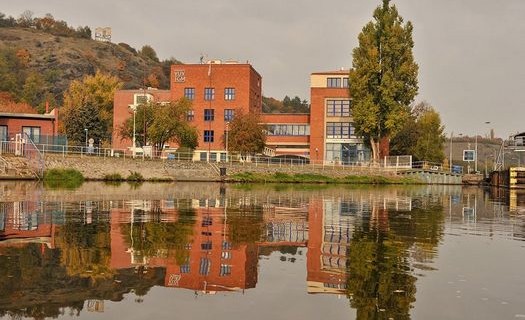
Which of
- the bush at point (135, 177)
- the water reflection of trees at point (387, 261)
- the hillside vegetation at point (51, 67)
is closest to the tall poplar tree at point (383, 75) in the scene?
the bush at point (135, 177)

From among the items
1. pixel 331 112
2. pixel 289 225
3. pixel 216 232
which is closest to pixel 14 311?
pixel 216 232

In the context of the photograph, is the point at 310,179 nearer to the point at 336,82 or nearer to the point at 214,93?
the point at 336,82

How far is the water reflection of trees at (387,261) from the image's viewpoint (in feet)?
28.8

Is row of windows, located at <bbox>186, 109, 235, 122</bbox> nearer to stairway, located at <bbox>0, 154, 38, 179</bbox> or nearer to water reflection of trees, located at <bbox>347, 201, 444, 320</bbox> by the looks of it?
stairway, located at <bbox>0, 154, 38, 179</bbox>

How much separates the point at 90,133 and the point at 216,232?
71.9 meters

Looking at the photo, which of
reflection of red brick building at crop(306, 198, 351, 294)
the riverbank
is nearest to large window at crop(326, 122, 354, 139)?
the riverbank

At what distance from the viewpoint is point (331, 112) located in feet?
288

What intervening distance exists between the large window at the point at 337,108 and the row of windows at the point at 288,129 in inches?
239

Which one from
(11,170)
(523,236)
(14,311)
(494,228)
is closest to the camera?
(14,311)

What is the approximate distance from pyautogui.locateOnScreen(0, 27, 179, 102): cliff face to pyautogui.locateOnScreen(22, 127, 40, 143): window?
99014 millimetres

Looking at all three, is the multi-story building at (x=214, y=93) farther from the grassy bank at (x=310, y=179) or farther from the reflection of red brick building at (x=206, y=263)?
the reflection of red brick building at (x=206, y=263)

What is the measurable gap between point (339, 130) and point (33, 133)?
43881 mm

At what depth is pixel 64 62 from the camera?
175m

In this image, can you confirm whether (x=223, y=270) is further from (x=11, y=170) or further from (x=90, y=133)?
(x=90, y=133)
